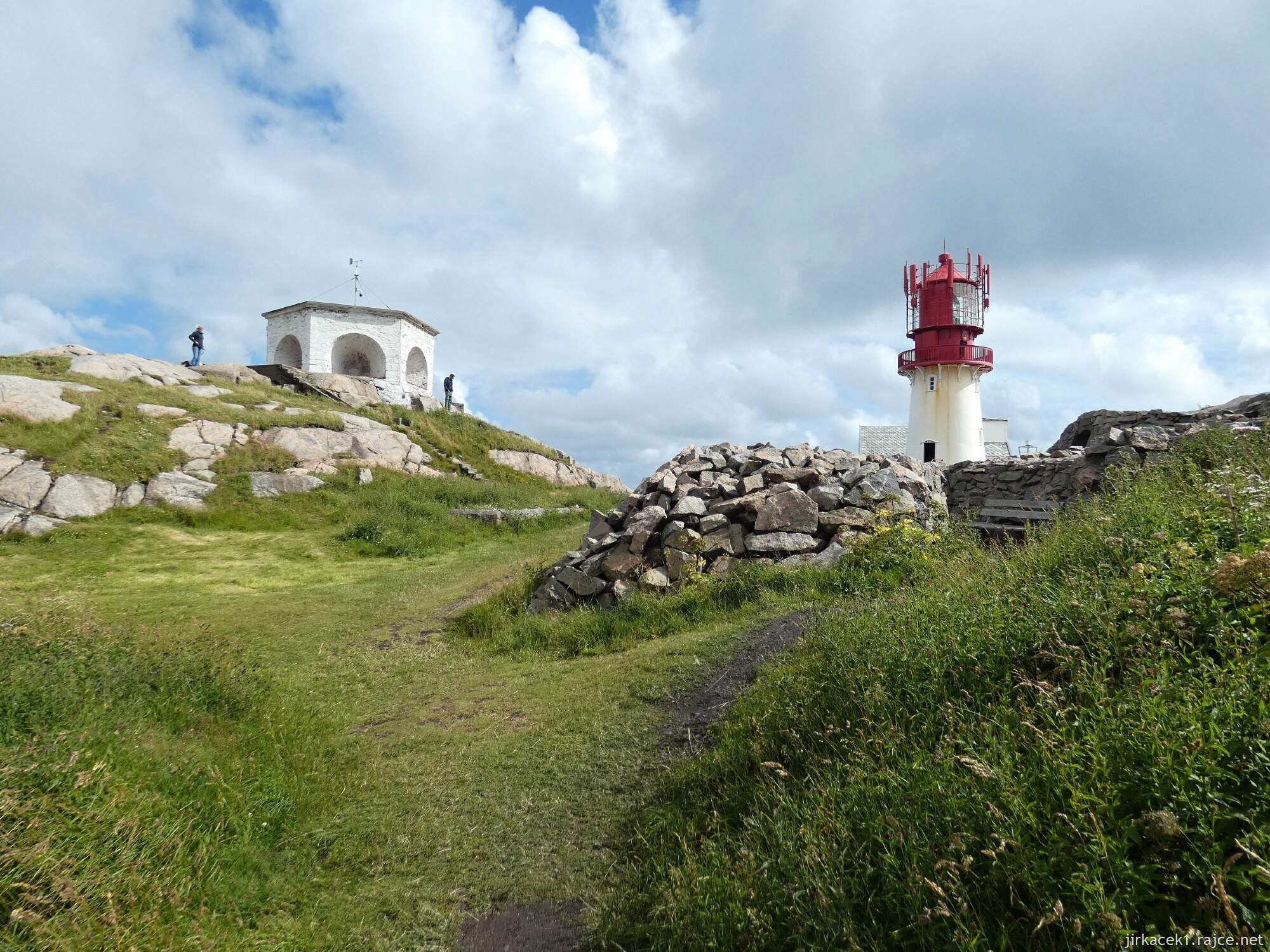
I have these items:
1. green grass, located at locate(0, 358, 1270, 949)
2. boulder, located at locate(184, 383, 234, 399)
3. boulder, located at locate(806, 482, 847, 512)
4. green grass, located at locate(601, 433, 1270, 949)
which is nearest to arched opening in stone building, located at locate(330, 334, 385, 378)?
boulder, located at locate(184, 383, 234, 399)

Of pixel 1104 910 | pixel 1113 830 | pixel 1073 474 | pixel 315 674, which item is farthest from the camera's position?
pixel 1073 474

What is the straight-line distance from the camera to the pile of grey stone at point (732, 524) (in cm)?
912

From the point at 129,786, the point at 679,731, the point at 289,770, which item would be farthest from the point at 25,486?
the point at 679,731

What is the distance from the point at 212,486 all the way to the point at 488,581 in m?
10.1

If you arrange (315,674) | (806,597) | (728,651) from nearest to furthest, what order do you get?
(728,651)
(315,674)
(806,597)

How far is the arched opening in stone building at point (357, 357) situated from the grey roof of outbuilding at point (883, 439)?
81.8 ft

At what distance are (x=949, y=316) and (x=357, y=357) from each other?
31900 millimetres

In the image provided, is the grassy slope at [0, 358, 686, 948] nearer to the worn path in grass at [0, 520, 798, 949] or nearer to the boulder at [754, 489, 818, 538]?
the worn path in grass at [0, 520, 798, 949]

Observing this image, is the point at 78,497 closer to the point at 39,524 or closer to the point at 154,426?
the point at 39,524

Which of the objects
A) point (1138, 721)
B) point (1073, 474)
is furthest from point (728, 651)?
point (1073, 474)

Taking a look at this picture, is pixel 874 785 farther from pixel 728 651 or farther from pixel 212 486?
pixel 212 486

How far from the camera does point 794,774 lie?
365cm

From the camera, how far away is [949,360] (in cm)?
2491

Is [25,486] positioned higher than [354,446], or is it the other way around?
[354,446]
